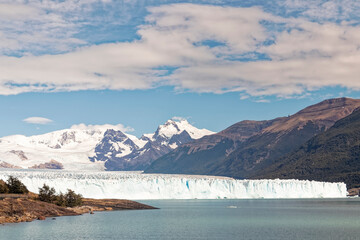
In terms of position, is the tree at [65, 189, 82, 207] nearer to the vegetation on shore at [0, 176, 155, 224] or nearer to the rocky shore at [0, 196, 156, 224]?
the vegetation on shore at [0, 176, 155, 224]

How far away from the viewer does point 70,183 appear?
487 feet

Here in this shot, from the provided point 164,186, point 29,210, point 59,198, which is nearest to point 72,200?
point 59,198

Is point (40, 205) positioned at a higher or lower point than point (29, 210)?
higher

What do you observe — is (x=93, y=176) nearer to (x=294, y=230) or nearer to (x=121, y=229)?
(x=121, y=229)

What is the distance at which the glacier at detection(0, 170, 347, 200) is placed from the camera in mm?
151625

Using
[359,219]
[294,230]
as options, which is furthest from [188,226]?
[359,219]

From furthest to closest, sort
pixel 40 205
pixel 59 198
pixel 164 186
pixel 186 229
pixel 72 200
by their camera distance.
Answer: pixel 164 186 < pixel 72 200 < pixel 59 198 < pixel 40 205 < pixel 186 229

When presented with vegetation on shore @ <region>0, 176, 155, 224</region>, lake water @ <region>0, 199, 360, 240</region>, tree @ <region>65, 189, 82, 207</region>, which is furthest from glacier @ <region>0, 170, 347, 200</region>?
lake water @ <region>0, 199, 360, 240</region>

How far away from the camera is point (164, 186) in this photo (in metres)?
177

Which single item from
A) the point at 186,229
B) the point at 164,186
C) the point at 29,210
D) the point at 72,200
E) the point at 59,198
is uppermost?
the point at 164,186

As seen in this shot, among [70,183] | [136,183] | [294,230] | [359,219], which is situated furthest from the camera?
[136,183]

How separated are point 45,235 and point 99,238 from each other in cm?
719

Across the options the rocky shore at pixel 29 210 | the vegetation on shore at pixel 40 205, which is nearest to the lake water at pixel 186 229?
the rocky shore at pixel 29 210

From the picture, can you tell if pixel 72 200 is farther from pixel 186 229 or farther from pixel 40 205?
pixel 186 229
